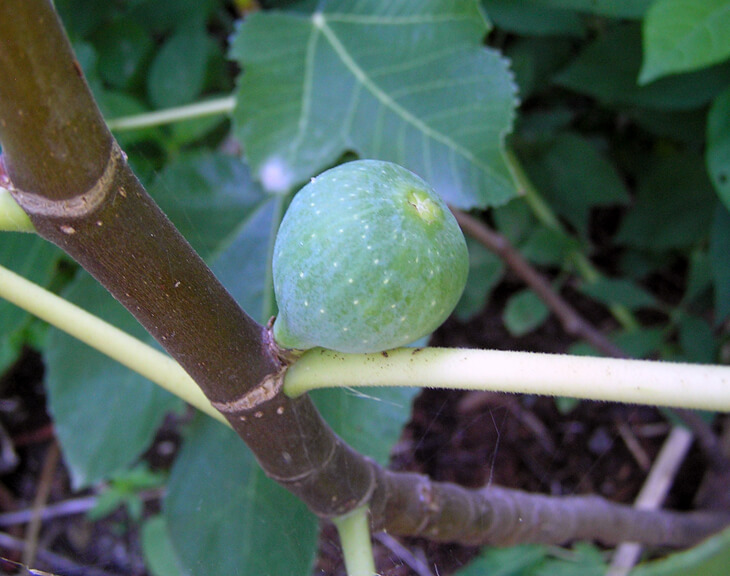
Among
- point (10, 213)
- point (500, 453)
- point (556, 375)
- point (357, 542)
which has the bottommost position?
point (500, 453)

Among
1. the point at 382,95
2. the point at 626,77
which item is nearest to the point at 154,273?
the point at 382,95

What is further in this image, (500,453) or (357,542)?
(500,453)

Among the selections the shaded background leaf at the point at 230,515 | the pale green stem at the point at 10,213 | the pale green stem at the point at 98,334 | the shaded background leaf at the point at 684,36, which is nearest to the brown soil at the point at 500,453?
the shaded background leaf at the point at 230,515

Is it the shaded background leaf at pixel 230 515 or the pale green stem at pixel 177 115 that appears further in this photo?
the pale green stem at pixel 177 115

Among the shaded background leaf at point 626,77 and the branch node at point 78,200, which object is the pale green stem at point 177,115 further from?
the branch node at point 78,200

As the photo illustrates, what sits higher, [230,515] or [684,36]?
[684,36]

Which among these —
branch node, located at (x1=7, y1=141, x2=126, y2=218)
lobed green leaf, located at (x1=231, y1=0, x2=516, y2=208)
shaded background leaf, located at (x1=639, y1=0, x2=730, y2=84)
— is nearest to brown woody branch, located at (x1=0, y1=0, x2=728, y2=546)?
branch node, located at (x1=7, y1=141, x2=126, y2=218)

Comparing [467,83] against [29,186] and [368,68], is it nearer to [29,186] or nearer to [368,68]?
[368,68]

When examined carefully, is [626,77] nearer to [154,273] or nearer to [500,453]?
[500,453]
